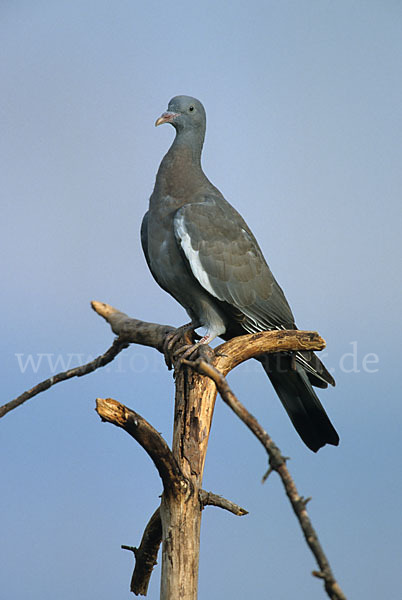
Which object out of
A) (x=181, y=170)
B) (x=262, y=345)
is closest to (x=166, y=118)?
(x=181, y=170)

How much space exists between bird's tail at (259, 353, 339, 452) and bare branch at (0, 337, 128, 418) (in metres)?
0.75

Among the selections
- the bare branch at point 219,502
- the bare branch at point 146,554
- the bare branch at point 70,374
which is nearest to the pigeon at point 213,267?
the bare branch at point 70,374

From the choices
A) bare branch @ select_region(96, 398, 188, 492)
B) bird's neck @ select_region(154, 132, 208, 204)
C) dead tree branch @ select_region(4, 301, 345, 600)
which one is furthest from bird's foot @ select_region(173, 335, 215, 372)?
bird's neck @ select_region(154, 132, 208, 204)

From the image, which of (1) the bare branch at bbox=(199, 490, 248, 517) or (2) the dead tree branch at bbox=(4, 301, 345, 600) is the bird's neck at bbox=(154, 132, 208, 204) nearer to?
(2) the dead tree branch at bbox=(4, 301, 345, 600)

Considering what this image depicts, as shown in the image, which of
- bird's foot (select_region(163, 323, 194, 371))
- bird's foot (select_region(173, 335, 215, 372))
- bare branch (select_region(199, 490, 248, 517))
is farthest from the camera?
bird's foot (select_region(163, 323, 194, 371))

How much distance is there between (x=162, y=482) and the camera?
309 cm

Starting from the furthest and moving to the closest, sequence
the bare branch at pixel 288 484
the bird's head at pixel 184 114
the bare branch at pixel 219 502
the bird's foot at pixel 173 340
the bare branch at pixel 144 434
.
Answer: the bird's head at pixel 184 114
the bird's foot at pixel 173 340
the bare branch at pixel 219 502
the bare branch at pixel 144 434
the bare branch at pixel 288 484

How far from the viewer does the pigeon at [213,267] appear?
342 cm

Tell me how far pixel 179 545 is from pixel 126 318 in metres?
1.16

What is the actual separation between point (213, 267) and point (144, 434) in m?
0.92

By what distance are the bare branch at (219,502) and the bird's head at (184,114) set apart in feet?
5.96

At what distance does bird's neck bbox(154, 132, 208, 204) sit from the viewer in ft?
11.7

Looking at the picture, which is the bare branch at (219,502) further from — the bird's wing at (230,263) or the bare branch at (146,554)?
the bird's wing at (230,263)

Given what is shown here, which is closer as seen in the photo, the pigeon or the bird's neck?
the pigeon
